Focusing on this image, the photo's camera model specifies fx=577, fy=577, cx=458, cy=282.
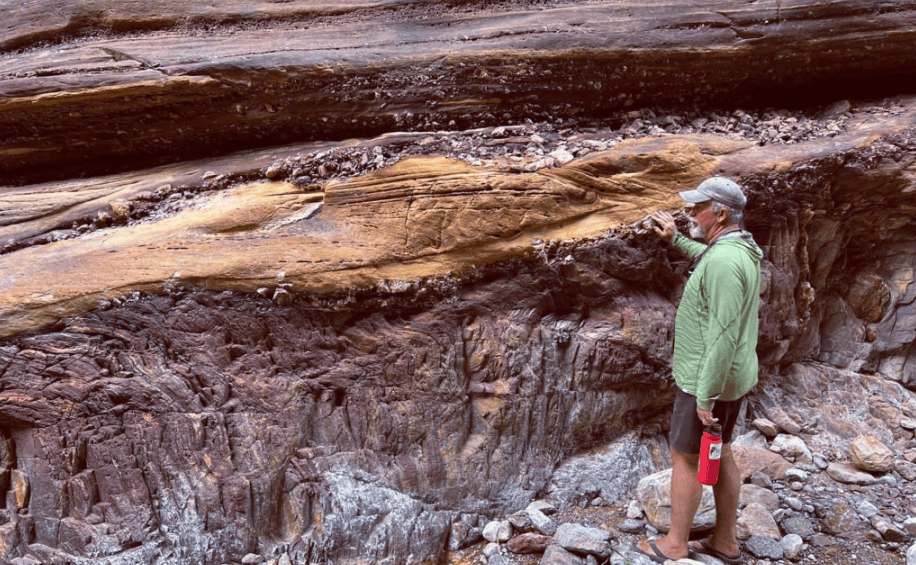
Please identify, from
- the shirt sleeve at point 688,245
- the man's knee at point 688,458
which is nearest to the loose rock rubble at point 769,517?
the man's knee at point 688,458

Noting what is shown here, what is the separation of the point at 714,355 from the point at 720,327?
138 millimetres

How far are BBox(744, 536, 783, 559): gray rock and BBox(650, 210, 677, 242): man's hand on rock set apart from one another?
1.82m

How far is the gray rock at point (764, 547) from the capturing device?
323cm

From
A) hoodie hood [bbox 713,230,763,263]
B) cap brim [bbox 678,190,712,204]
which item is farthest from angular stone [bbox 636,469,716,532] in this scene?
cap brim [bbox 678,190,712,204]

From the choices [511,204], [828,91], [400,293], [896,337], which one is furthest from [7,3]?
[896,337]

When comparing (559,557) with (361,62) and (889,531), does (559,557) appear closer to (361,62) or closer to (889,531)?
(889,531)

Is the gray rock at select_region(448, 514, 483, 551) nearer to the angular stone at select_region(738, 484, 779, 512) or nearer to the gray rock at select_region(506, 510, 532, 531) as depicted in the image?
the gray rock at select_region(506, 510, 532, 531)

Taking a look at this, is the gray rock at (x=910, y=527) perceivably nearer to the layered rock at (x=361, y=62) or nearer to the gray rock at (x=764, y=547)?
the gray rock at (x=764, y=547)

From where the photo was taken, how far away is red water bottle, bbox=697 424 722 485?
285cm

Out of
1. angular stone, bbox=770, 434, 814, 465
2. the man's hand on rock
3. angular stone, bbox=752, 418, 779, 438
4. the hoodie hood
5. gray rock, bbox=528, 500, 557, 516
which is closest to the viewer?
the hoodie hood

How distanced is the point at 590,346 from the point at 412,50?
236 cm

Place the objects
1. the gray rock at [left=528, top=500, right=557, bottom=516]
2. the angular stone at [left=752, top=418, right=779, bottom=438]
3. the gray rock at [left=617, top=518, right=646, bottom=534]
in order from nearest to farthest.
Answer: the gray rock at [left=617, top=518, right=646, bottom=534] < the gray rock at [left=528, top=500, right=557, bottom=516] < the angular stone at [left=752, top=418, right=779, bottom=438]

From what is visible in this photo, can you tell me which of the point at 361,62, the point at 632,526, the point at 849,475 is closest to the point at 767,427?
the point at 849,475

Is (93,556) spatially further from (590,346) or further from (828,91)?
(828,91)
